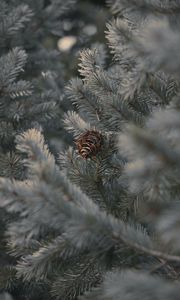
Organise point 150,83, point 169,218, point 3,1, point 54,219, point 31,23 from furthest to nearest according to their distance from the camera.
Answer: point 31,23 → point 3,1 → point 150,83 → point 54,219 → point 169,218

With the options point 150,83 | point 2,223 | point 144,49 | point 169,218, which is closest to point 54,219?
point 169,218

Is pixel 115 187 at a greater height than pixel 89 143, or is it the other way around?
pixel 89 143

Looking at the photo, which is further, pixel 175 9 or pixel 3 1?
pixel 3 1

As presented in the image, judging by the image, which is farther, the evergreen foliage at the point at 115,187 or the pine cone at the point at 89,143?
the pine cone at the point at 89,143

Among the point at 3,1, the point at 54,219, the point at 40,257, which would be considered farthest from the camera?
the point at 3,1

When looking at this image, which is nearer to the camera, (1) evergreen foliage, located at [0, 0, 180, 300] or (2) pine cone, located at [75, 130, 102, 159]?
(1) evergreen foliage, located at [0, 0, 180, 300]

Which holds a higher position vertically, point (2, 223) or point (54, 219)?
point (54, 219)

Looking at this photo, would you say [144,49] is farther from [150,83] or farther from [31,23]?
[31,23]

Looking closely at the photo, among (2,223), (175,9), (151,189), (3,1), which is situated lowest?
(2,223)
